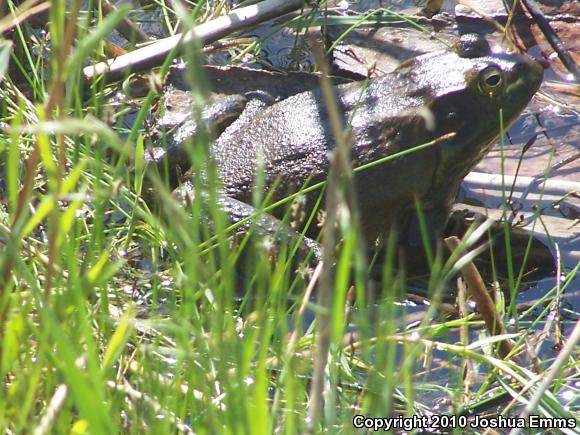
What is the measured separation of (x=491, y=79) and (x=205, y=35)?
1324mm

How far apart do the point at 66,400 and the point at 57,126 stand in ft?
2.20

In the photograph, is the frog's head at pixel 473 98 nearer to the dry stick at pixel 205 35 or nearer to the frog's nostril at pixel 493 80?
the frog's nostril at pixel 493 80

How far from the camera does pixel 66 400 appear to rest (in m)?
1.71

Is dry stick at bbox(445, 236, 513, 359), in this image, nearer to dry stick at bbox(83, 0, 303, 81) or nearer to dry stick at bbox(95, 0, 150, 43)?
dry stick at bbox(83, 0, 303, 81)

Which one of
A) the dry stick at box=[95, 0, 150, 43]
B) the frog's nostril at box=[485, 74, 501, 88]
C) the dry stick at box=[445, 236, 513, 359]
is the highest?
the dry stick at box=[95, 0, 150, 43]

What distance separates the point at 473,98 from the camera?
3.64 m

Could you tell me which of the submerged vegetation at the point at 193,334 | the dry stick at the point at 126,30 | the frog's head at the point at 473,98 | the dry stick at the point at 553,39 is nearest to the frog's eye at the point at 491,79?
the frog's head at the point at 473,98

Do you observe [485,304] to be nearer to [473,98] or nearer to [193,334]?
[193,334]

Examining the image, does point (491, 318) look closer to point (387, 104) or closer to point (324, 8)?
point (387, 104)

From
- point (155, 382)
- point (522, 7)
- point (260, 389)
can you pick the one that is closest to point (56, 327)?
point (260, 389)

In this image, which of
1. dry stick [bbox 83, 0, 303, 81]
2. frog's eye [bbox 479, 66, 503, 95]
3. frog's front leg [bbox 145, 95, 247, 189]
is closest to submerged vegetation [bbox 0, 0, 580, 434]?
frog's front leg [bbox 145, 95, 247, 189]

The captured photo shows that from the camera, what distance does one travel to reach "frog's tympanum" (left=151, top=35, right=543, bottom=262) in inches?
140

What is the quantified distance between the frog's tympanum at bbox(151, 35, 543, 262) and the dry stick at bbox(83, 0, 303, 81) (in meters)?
0.54

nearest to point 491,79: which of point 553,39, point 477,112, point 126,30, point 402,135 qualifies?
point 477,112
